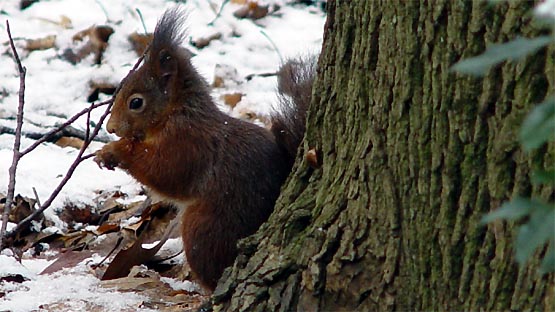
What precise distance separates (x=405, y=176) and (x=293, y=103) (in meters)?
0.88

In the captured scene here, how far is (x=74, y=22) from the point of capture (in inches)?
210

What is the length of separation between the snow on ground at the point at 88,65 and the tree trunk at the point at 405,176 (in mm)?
879

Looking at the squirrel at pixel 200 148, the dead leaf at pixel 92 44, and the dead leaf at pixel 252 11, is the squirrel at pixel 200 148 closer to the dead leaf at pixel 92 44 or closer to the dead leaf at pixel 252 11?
the dead leaf at pixel 92 44

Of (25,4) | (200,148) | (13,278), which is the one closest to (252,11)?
(25,4)

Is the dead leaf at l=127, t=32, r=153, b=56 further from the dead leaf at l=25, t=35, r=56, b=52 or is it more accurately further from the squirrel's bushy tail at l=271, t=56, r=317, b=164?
the squirrel's bushy tail at l=271, t=56, r=317, b=164

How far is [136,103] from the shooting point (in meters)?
3.06

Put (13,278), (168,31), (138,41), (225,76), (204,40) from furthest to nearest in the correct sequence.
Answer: (204,40) → (138,41) → (225,76) → (168,31) → (13,278)

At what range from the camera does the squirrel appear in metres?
2.67

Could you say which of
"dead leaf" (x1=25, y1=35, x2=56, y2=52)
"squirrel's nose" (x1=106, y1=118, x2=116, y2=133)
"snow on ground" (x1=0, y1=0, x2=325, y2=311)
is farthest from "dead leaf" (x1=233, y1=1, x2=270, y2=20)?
"squirrel's nose" (x1=106, y1=118, x2=116, y2=133)

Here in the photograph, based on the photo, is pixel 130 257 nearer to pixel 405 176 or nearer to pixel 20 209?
pixel 20 209

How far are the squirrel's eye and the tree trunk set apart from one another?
0.96 m

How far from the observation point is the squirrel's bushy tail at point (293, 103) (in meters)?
2.65

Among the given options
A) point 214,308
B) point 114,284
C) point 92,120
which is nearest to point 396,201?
point 214,308

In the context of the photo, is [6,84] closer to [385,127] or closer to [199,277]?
[199,277]
